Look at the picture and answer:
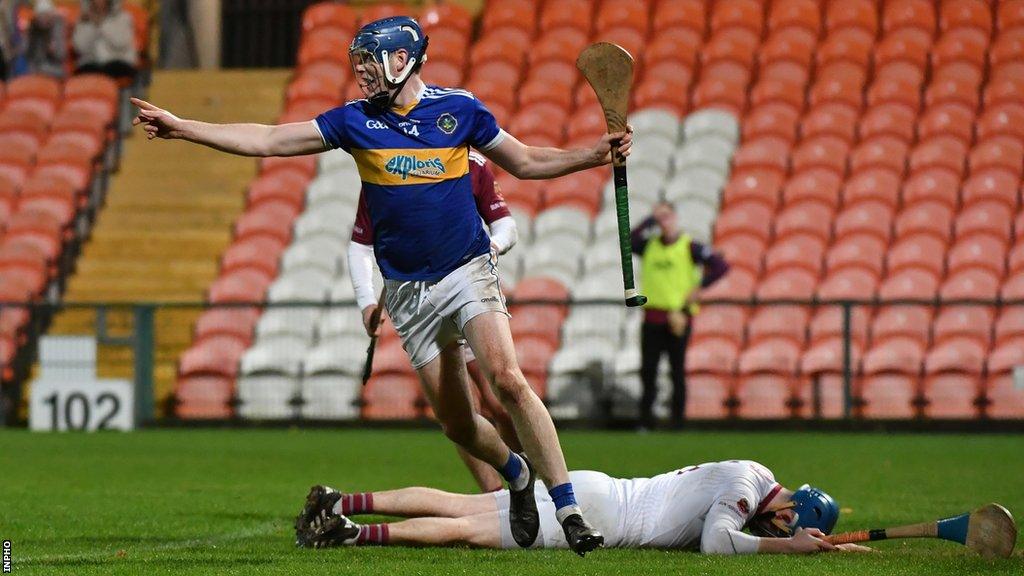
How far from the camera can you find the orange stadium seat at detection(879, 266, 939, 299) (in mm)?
16344

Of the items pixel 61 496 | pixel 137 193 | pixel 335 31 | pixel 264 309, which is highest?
pixel 335 31

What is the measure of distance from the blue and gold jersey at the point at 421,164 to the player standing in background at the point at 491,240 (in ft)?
3.25

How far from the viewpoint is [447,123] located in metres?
6.91

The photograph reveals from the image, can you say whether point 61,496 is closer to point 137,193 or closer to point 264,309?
point 264,309

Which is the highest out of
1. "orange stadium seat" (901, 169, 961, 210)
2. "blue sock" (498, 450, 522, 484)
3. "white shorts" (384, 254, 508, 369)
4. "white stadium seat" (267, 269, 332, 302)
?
"orange stadium seat" (901, 169, 961, 210)

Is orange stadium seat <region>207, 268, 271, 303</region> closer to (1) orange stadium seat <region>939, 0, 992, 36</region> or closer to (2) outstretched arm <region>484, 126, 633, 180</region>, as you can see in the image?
(1) orange stadium seat <region>939, 0, 992, 36</region>

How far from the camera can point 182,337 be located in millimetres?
17344

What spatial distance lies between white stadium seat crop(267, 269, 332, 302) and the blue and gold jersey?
10.6 m

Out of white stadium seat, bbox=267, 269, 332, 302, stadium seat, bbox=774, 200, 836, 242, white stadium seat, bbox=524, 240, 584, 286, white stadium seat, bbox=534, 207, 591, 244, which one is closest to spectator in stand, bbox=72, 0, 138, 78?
white stadium seat, bbox=267, 269, 332, 302

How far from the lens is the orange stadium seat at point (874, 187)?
57.2 feet

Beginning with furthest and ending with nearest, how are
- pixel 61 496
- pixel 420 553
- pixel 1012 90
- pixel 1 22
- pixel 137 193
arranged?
1. pixel 1 22
2. pixel 137 193
3. pixel 1012 90
4. pixel 61 496
5. pixel 420 553

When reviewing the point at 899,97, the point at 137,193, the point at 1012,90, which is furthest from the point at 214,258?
the point at 1012,90

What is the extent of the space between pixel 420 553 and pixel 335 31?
15.4m

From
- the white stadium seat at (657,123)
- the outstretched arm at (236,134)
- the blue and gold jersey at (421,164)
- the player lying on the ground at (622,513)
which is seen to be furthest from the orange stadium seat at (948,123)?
the outstretched arm at (236,134)
